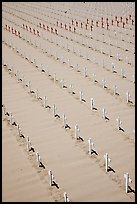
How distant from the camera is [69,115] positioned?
892cm

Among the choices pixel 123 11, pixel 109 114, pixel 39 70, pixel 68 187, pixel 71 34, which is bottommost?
pixel 68 187

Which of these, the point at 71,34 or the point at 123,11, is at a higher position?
the point at 123,11

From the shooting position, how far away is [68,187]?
20.1 feet

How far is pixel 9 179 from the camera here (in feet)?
21.2

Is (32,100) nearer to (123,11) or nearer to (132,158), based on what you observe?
(132,158)

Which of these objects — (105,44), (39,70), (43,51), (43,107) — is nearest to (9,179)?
(43,107)

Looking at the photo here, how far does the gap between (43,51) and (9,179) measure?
31.3ft

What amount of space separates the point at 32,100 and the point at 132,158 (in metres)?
4.14

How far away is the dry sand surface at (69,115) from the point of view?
6.23 metres

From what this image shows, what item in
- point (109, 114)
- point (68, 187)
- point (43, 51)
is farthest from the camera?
point (43, 51)

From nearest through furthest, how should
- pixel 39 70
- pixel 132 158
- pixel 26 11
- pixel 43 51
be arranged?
pixel 132 158 < pixel 39 70 < pixel 43 51 < pixel 26 11

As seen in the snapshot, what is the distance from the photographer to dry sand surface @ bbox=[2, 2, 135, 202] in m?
6.23

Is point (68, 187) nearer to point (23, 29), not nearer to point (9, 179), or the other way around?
point (9, 179)

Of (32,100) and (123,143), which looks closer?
(123,143)
